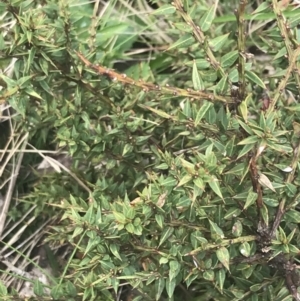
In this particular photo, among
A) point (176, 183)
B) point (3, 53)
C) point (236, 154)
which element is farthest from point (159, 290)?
point (3, 53)

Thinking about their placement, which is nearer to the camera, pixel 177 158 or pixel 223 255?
pixel 223 255

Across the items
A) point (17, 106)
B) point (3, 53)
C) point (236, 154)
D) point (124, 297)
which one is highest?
point (3, 53)

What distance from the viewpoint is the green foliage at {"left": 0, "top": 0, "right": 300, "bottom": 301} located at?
4.14 ft

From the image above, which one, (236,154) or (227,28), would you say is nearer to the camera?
(236,154)

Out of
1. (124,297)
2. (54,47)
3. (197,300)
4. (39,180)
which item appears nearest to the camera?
(54,47)

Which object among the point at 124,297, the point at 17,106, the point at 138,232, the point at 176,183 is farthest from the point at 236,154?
the point at 124,297

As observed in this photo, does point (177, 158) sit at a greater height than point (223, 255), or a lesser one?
greater

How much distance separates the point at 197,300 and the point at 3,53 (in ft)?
2.86

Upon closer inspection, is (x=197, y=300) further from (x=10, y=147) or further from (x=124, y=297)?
(x=10, y=147)

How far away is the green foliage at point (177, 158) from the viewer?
1.26m

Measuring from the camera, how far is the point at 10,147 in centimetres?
200

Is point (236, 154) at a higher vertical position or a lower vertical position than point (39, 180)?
higher

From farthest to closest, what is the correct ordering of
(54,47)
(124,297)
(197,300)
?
1. (124,297)
2. (197,300)
3. (54,47)

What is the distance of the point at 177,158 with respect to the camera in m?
1.34
